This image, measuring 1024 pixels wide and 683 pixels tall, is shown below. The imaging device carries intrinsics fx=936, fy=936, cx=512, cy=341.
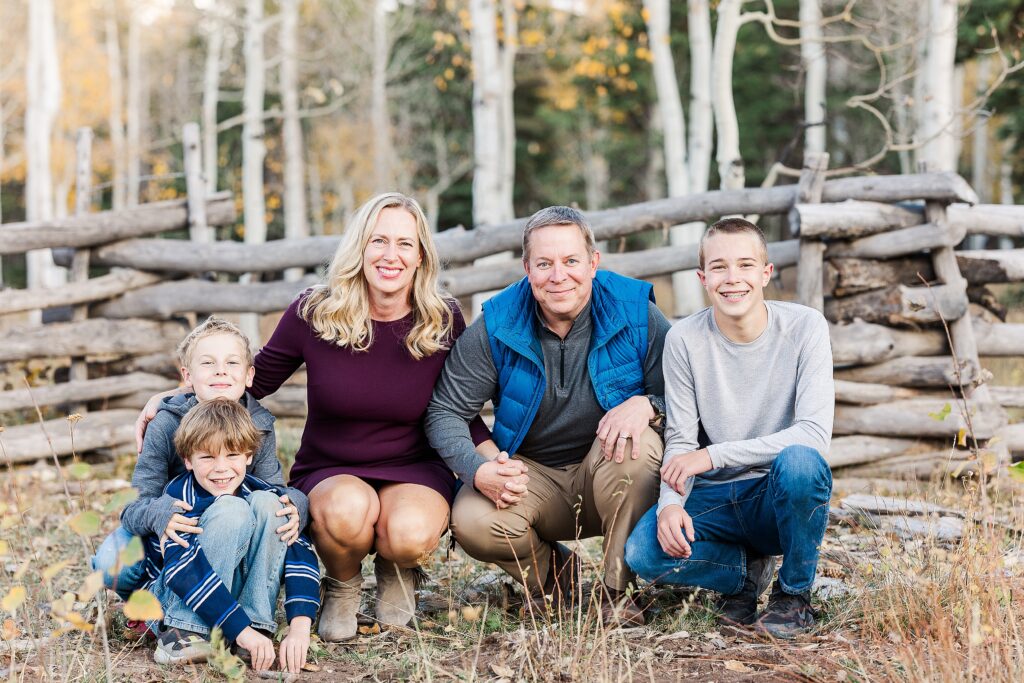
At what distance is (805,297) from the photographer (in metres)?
5.62

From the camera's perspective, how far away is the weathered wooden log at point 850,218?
545cm

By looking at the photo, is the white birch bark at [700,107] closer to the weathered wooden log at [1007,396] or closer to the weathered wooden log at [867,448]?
the weathered wooden log at [1007,396]

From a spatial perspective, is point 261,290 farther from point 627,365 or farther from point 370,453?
point 627,365

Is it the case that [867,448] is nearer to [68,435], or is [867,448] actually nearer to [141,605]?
[141,605]

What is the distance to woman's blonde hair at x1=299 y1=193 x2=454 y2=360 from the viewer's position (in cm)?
344

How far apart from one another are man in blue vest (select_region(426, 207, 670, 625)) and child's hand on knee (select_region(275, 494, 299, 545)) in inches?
23.0

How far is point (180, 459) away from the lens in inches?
128

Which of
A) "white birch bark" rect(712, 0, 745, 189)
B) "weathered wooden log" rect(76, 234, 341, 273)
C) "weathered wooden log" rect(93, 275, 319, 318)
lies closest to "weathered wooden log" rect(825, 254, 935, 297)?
"white birch bark" rect(712, 0, 745, 189)

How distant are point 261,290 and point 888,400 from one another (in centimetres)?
417

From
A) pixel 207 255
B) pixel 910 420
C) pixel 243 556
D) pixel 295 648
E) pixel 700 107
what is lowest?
pixel 295 648

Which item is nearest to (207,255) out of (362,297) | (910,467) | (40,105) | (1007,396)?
(362,297)

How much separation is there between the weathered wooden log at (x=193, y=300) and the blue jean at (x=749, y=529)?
3887mm

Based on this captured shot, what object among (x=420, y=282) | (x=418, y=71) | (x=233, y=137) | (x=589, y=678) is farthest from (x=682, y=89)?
(x=589, y=678)

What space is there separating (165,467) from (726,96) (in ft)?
17.3
